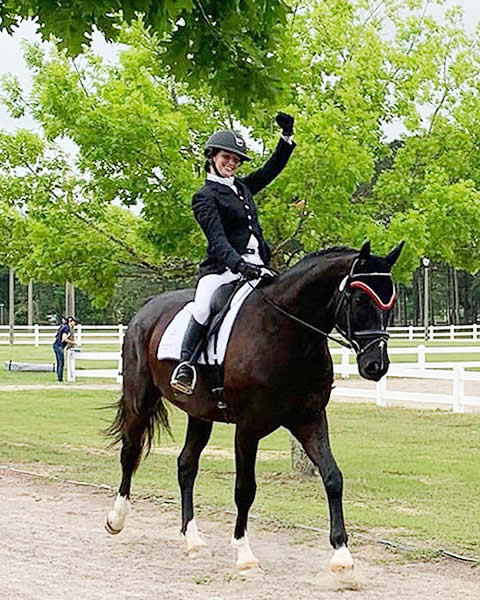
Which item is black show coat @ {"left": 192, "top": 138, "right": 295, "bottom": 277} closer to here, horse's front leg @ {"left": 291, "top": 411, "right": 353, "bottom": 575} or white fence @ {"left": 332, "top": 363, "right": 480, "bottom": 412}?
horse's front leg @ {"left": 291, "top": 411, "right": 353, "bottom": 575}

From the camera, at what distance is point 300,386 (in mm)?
7535

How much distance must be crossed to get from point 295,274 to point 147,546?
97.9 inches

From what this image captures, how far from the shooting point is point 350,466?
43.4 feet

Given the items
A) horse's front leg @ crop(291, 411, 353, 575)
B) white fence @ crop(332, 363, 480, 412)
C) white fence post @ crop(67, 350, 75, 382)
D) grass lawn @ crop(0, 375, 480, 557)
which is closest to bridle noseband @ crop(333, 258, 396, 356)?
horse's front leg @ crop(291, 411, 353, 575)

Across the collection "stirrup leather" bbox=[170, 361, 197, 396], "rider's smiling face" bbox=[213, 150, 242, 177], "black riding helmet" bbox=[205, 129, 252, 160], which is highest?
"black riding helmet" bbox=[205, 129, 252, 160]

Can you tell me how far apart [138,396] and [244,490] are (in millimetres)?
1767

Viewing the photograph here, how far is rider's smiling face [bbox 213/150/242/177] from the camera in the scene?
8305 mm

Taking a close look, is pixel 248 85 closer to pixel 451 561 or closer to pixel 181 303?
pixel 181 303

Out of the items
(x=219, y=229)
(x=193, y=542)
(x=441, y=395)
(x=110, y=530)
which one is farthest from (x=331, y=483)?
(x=441, y=395)

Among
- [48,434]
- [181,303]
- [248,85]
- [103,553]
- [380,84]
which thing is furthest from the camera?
[48,434]

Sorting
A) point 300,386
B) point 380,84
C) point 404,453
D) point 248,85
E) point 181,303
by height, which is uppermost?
point 380,84

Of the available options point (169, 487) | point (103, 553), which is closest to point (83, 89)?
point (169, 487)

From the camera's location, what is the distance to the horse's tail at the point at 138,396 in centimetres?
926

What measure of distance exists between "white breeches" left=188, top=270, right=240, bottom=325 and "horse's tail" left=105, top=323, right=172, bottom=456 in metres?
1.17
